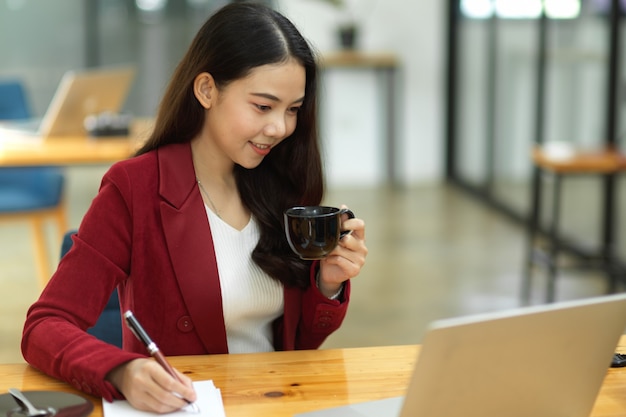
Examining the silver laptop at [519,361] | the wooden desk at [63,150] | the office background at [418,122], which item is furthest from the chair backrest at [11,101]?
the silver laptop at [519,361]

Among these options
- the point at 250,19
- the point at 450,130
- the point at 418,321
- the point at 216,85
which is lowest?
the point at 418,321

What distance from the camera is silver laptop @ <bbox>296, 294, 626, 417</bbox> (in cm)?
104

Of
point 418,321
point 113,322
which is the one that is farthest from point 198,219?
point 418,321

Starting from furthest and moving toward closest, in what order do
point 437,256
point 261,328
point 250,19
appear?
point 437,256
point 261,328
point 250,19

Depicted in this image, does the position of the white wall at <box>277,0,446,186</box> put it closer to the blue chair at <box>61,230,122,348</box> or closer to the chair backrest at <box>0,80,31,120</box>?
the chair backrest at <box>0,80,31,120</box>

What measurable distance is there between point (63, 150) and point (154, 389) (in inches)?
98.2

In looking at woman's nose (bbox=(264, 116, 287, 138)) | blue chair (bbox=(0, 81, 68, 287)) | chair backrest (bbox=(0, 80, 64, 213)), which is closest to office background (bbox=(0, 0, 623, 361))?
blue chair (bbox=(0, 81, 68, 287))

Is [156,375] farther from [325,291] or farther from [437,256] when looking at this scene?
[437,256]

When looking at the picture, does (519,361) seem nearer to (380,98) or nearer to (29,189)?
(29,189)

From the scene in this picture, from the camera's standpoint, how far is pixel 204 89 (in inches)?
65.5

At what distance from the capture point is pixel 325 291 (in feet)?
5.59

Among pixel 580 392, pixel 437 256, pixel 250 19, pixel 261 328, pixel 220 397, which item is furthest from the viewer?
pixel 437 256

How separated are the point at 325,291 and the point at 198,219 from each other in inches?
10.4

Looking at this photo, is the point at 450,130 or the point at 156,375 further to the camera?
the point at 450,130
